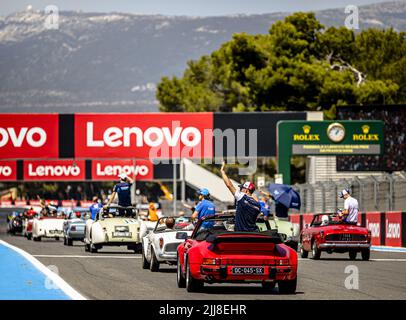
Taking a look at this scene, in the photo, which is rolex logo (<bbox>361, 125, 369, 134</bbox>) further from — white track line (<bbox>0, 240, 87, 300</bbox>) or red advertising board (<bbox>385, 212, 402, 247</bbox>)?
white track line (<bbox>0, 240, 87, 300</bbox>)

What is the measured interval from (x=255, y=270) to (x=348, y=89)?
59.4 metres

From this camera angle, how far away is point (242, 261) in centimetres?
1571

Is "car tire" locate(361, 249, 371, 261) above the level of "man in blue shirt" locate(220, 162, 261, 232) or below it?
below

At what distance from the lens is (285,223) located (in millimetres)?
28016

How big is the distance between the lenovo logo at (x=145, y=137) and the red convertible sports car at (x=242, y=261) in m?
41.8

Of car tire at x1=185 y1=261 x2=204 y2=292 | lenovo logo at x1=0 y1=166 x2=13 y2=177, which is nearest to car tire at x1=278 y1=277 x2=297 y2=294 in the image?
car tire at x1=185 y1=261 x2=204 y2=292

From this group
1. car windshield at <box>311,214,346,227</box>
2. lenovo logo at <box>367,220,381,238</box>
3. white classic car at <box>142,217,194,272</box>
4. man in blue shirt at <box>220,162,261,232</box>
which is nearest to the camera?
man in blue shirt at <box>220,162,261,232</box>

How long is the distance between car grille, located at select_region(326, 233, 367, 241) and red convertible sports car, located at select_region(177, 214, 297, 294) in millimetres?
10049

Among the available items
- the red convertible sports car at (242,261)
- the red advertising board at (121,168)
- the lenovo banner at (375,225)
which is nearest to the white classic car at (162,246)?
the red convertible sports car at (242,261)

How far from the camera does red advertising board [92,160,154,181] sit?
8962 centimetres

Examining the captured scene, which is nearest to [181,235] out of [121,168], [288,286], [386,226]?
[288,286]

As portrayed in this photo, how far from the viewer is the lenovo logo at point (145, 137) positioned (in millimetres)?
57812
